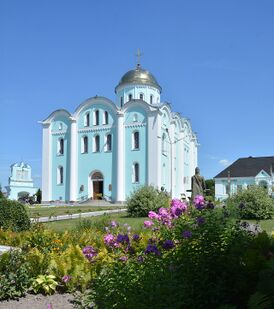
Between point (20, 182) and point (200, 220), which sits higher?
point (20, 182)

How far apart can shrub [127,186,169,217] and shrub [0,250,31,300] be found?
1522 cm

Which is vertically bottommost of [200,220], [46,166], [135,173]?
[200,220]

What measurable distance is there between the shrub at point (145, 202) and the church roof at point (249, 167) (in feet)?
118

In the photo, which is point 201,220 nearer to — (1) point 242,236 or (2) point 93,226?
(1) point 242,236

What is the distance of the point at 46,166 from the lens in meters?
45.9

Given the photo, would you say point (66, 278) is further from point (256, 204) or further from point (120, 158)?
point (120, 158)

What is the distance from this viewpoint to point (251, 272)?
13.3 ft

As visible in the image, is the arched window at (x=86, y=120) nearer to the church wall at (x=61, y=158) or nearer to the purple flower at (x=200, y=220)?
the church wall at (x=61, y=158)

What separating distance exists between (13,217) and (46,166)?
33.1 meters

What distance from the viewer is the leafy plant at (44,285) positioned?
632 cm

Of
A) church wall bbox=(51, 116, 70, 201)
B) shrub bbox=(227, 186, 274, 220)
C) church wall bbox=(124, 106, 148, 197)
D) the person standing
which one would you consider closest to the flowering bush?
the person standing

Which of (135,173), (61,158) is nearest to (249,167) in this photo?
(135,173)

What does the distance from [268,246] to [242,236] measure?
49cm

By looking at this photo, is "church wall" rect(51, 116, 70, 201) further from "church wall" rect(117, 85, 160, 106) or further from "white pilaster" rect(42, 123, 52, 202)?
"church wall" rect(117, 85, 160, 106)
